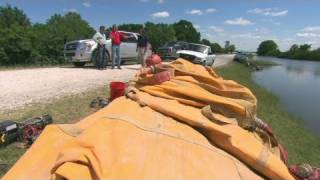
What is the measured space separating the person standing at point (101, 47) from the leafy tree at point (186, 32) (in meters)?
82.5

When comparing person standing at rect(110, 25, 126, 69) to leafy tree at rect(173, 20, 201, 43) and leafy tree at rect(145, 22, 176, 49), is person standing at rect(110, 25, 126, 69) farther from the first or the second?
leafy tree at rect(173, 20, 201, 43)

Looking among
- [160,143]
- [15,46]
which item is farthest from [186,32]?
[160,143]

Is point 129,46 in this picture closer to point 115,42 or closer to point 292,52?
point 115,42

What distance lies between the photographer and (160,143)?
3191mm

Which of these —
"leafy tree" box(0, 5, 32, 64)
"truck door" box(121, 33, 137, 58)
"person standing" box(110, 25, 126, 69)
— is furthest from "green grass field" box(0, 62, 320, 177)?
"leafy tree" box(0, 5, 32, 64)

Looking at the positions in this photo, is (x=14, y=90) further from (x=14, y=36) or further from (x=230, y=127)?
(x=14, y=36)

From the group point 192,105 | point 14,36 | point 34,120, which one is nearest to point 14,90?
point 34,120

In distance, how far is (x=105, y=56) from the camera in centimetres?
1878

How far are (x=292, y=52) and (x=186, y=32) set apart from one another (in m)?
57.8

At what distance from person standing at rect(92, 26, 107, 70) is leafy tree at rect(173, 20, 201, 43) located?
82.5m

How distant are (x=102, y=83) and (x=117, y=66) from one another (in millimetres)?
6591

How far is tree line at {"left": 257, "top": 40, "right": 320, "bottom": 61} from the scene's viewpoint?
133 meters

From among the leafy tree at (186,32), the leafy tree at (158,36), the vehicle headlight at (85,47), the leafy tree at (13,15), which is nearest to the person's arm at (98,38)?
the vehicle headlight at (85,47)

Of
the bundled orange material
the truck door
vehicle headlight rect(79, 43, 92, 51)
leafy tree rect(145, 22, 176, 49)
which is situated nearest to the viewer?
the bundled orange material
